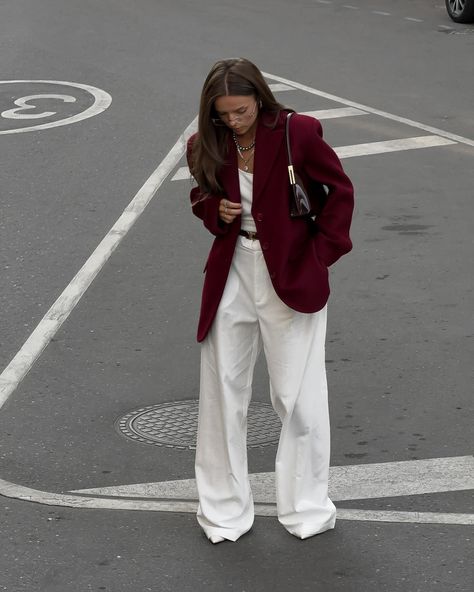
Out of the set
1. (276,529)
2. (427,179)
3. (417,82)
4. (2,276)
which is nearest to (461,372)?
(276,529)

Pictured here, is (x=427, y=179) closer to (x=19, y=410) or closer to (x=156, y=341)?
(x=156, y=341)

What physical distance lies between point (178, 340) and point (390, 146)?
5581mm

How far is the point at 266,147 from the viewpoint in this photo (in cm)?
564

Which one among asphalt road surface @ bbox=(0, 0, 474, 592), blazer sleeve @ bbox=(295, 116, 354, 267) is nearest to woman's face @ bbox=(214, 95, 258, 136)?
blazer sleeve @ bbox=(295, 116, 354, 267)

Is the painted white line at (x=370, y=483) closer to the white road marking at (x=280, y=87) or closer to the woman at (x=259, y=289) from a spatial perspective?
the woman at (x=259, y=289)

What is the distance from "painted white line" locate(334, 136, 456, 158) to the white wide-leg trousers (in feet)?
24.3

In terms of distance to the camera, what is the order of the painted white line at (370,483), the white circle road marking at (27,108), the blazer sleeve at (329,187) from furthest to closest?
the white circle road marking at (27,108), the painted white line at (370,483), the blazer sleeve at (329,187)

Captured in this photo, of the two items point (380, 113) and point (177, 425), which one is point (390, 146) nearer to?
point (380, 113)

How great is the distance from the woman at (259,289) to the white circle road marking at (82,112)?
29.6 ft

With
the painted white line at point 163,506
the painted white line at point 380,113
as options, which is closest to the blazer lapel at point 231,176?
the painted white line at point 163,506

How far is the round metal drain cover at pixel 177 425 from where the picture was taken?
278 inches

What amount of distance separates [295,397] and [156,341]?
112 inches

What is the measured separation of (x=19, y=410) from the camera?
7512 mm

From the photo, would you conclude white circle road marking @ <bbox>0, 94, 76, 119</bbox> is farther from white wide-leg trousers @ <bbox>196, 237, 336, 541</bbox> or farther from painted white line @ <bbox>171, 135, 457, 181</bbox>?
white wide-leg trousers @ <bbox>196, 237, 336, 541</bbox>
